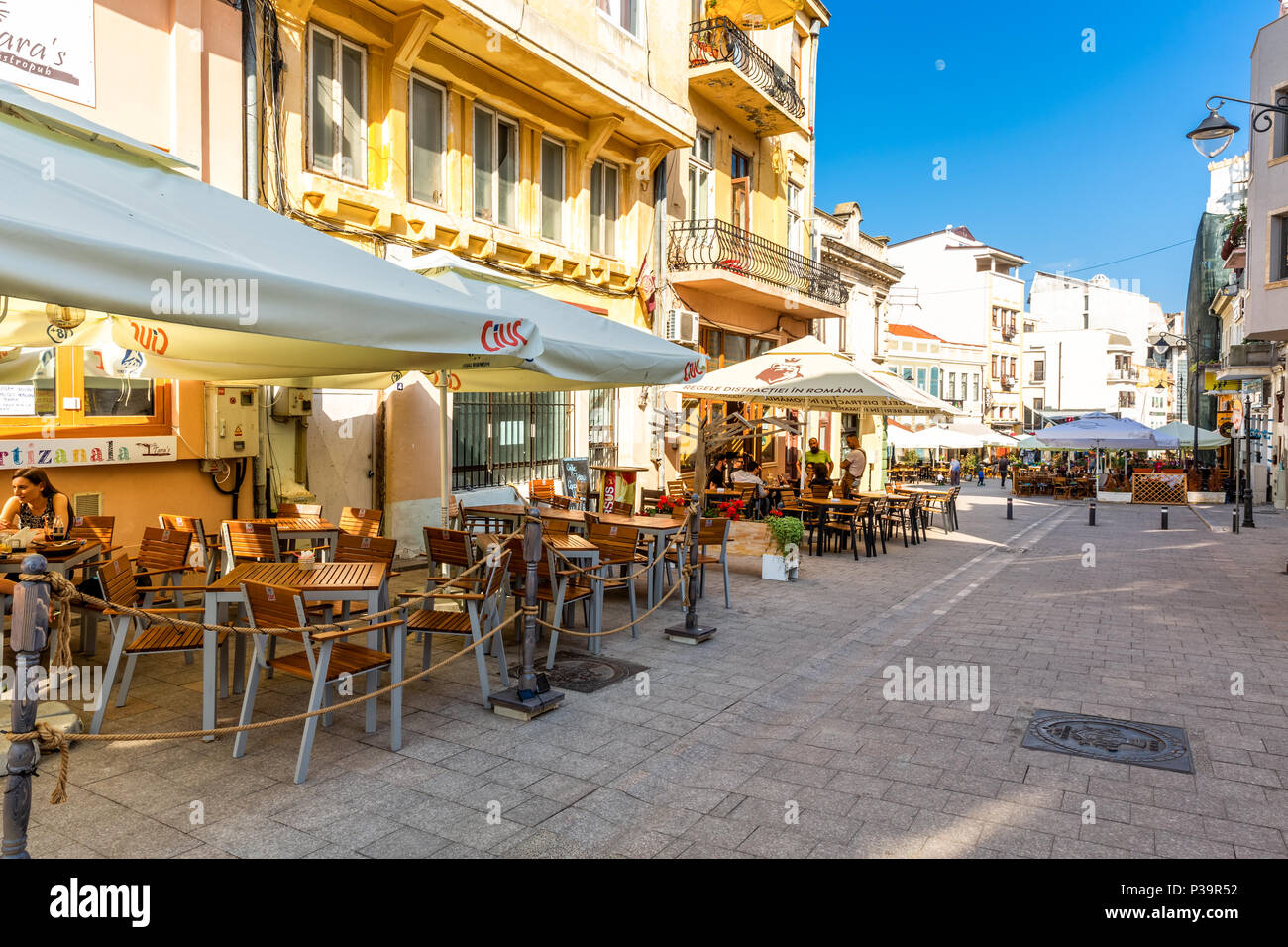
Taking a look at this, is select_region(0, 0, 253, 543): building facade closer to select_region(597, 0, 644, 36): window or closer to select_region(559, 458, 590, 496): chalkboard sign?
select_region(559, 458, 590, 496): chalkboard sign

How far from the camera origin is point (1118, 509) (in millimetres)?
27750

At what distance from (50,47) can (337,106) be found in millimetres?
3197

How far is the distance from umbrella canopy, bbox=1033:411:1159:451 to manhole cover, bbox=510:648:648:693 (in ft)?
84.6

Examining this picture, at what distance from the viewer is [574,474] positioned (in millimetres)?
14898

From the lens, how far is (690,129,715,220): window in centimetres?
1802

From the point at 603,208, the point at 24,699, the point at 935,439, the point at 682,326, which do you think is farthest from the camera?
the point at 935,439

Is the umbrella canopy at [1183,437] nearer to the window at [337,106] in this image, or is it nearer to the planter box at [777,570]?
the planter box at [777,570]

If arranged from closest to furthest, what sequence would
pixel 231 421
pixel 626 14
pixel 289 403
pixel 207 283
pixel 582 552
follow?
1. pixel 207 283
2. pixel 582 552
3. pixel 231 421
4. pixel 289 403
5. pixel 626 14

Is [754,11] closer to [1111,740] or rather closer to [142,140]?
[142,140]

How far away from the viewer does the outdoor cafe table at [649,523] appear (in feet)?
29.5

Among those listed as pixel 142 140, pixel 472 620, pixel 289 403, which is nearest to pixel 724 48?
pixel 289 403
